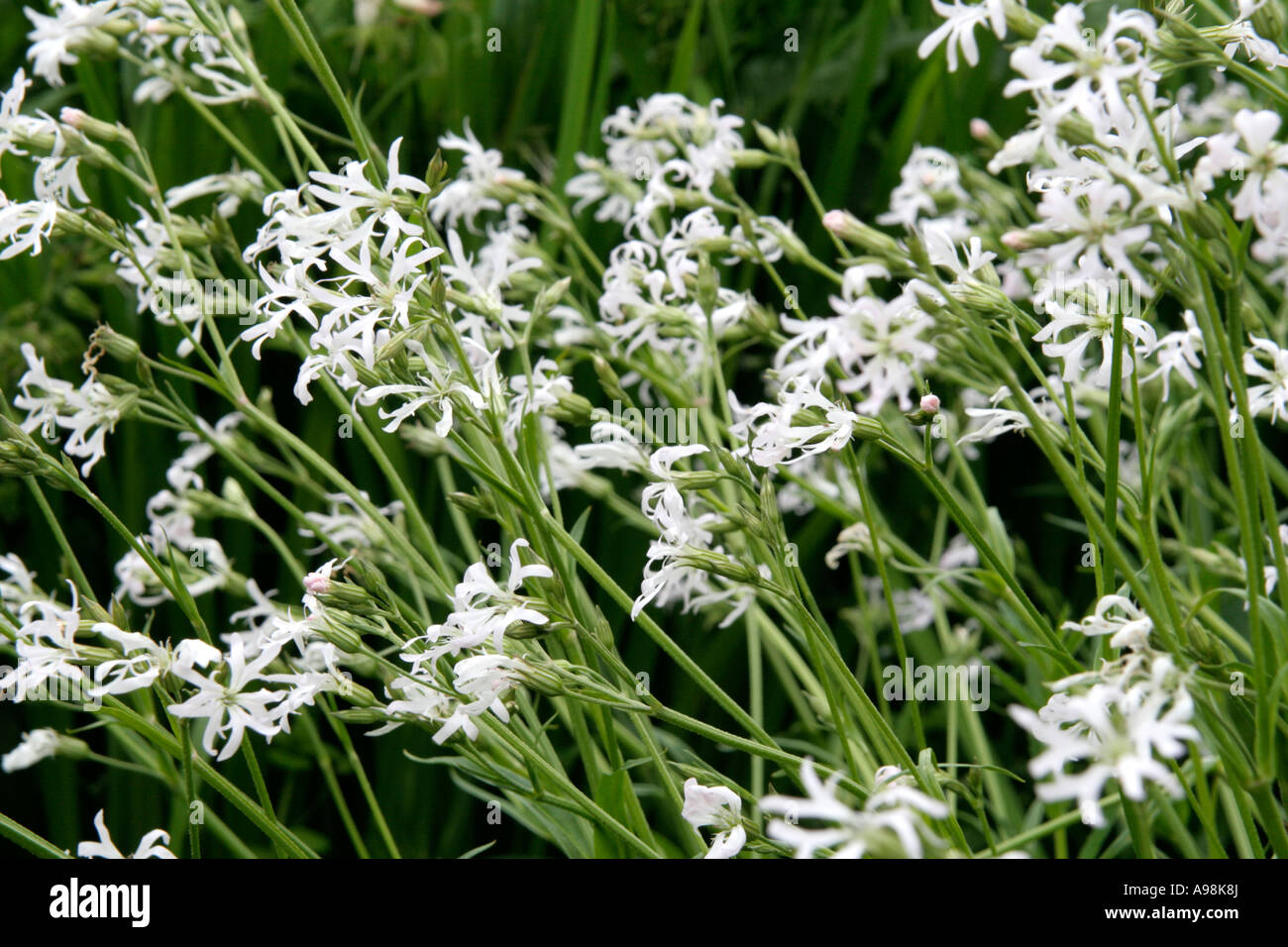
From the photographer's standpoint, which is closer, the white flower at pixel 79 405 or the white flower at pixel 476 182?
the white flower at pixel 79 405

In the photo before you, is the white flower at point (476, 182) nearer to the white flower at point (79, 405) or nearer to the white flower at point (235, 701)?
the white flower at point (79, 405)

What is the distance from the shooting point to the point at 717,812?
2.80ft

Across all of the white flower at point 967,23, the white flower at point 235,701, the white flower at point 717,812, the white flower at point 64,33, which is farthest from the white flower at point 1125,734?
the white flower at point 64,33

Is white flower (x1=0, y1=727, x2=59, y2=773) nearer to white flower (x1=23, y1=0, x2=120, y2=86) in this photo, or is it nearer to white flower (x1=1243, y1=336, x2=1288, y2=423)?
white flower (x1=23, y1=0, x2=120, y2=86)

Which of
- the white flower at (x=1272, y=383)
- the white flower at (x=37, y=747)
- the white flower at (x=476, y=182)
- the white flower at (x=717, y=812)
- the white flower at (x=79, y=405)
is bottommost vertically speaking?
the white flower at (x=717, y=812)

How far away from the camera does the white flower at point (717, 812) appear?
82 centimetres

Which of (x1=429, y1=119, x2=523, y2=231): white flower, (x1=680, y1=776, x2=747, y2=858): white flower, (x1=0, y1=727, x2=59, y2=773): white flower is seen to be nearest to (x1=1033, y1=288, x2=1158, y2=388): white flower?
(x1=680, y1=776, x2=747, y2=858): white flower

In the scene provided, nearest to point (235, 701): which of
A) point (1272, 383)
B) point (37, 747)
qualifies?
point (37, 747)

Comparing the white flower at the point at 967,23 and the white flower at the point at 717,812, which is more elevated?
the white flower at the point at 967,23

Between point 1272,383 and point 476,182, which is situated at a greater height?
point 476,182

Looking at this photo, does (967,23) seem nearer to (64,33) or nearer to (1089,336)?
(1089,336)

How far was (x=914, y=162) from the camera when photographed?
5.64ft
